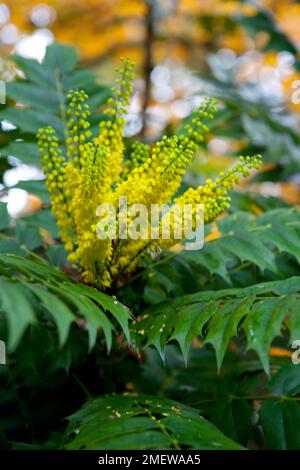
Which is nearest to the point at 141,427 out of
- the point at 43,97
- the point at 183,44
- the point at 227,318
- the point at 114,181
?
the point at 227,318

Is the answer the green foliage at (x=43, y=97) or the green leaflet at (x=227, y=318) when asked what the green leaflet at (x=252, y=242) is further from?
the green foliage at (x=43, y=97)

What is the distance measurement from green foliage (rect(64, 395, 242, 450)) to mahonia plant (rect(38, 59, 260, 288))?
14.1 inches

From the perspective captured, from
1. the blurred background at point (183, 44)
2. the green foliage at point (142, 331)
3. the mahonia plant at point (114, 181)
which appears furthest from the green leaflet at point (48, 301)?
the blurred background at point (183, 44)

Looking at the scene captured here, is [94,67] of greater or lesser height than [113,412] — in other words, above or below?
above

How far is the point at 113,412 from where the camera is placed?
140 centimetres

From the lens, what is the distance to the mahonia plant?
150 cm

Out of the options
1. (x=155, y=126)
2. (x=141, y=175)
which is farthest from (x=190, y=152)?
(x=155, y=126)

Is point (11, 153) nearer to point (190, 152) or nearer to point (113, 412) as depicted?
point (190, 152)

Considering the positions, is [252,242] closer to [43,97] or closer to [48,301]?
[48,301]

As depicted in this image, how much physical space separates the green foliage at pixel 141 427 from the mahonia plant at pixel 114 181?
357 mm

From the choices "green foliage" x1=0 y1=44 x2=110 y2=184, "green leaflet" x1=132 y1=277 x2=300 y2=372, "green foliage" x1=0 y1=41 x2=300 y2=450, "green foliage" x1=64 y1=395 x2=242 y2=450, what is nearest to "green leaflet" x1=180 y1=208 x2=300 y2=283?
"green foliage" x1=0 y1=41 x2=300 y2=450

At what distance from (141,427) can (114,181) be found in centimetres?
73

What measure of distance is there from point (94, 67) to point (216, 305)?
15.7 ft

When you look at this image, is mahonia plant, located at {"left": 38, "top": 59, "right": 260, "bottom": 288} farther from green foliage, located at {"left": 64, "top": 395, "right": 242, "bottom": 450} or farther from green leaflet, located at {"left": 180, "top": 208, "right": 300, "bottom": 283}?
green foliage, located at {"left": 64, "top": 395, "right": 242, "bottom": 450}
